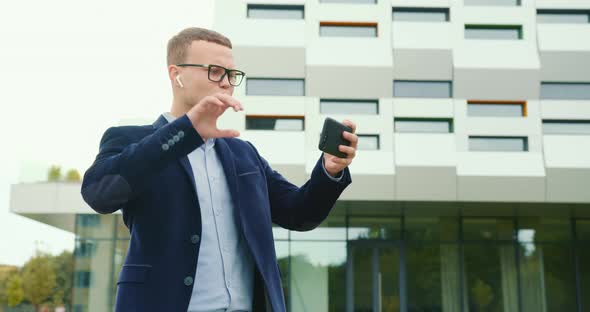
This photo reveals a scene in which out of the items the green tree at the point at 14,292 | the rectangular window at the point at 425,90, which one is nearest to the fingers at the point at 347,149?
the rectangular window at the point at 425,90

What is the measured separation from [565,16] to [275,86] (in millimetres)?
8326

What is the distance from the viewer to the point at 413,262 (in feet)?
56.4

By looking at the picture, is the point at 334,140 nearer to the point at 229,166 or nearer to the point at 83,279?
the point at 229,166

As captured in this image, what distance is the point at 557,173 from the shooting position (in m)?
15.4

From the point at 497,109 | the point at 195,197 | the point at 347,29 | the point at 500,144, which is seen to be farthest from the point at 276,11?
the point at 195,197

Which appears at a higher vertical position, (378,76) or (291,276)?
(378,76)

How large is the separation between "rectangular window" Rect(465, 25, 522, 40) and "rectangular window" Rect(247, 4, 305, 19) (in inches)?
186

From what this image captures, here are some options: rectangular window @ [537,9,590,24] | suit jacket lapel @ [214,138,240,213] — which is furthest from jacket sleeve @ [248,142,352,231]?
rectangular window @ [537,9,590,24]

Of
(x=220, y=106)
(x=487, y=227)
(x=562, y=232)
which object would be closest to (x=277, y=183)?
(x=220, y=106)

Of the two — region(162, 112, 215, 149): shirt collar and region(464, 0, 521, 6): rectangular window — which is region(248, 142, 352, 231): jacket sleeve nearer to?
region(162, 112, 215, 149): shirt collar

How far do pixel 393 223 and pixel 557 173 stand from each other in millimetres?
4521

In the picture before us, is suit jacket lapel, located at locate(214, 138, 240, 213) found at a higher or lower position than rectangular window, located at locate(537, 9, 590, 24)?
lower

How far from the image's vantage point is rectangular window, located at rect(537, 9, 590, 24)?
1709 cm

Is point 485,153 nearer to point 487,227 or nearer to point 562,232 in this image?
point 487,227
